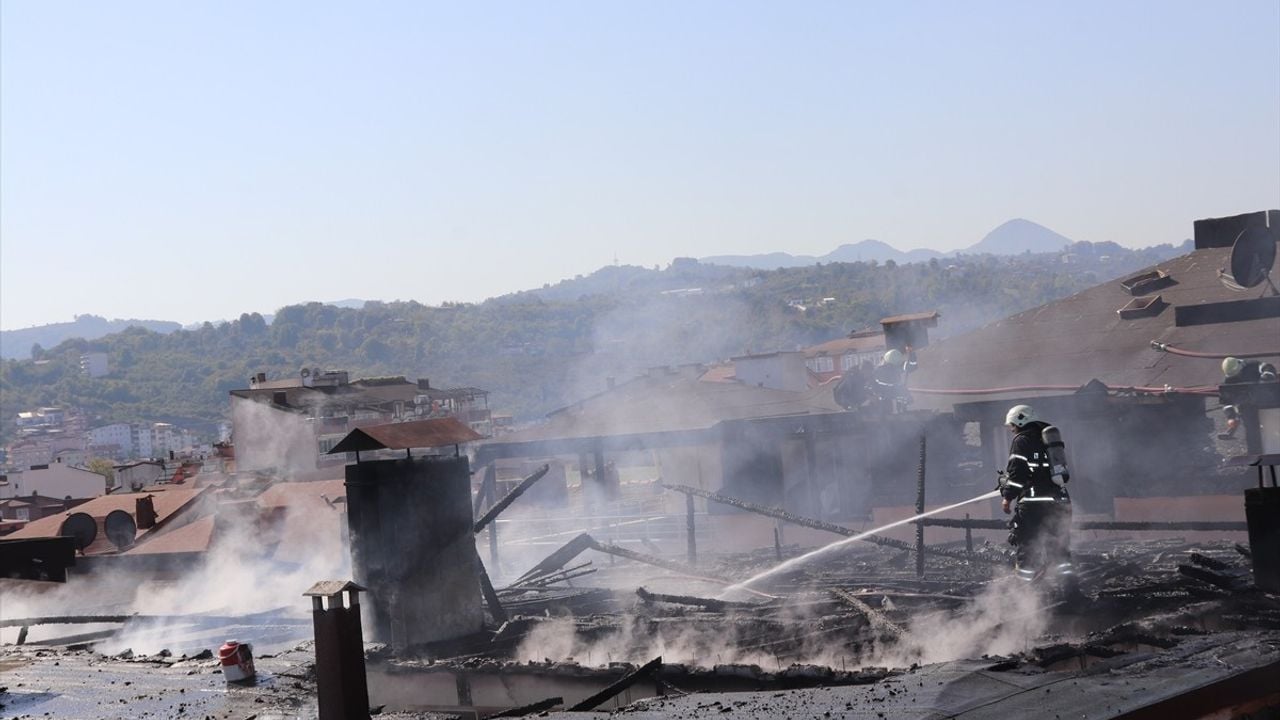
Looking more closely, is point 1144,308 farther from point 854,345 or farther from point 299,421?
point 854,345

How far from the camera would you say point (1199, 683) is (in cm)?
831

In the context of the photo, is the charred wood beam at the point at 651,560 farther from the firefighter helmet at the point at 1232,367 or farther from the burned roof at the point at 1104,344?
the burned roof at the point at 1104,344

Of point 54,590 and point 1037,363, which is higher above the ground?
point 1037,363

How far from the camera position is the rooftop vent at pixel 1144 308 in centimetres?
3225

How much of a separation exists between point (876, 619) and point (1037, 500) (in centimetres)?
239

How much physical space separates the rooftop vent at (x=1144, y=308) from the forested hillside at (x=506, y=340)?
103 m

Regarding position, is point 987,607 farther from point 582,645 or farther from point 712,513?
point 712,513

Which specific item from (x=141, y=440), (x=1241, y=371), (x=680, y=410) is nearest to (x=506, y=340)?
(x=141, y=440)

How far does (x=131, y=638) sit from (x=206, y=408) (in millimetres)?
143760

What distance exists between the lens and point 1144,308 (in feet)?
106

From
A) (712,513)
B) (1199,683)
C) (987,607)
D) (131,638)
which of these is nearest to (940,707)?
(1199,683)

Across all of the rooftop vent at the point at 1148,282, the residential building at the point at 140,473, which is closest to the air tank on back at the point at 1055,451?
the rooftop vent at the point at 1148,282

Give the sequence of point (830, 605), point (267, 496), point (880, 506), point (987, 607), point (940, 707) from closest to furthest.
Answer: point (940, 707) → point (987, 607) → point (830, 605) → point (880, 506) → point (267, 496)

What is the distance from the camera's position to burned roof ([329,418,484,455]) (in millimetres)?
12352
